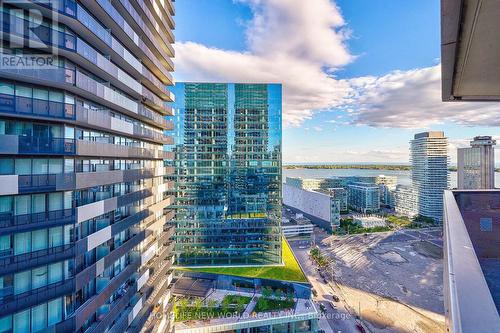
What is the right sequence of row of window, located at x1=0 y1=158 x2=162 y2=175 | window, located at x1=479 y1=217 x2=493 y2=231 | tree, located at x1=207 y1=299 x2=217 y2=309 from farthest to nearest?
tree, located at x1=207 y1=299 x2=217 y2=309 < row of window, located at x1=0 y1=158 x2=162 y2=175 < window, located at x1=479 y1=217 x2=493 y2=231

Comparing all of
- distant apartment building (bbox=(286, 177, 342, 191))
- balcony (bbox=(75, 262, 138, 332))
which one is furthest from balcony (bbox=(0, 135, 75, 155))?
distant apartment building (bbox=(286, 177, 342, 191))

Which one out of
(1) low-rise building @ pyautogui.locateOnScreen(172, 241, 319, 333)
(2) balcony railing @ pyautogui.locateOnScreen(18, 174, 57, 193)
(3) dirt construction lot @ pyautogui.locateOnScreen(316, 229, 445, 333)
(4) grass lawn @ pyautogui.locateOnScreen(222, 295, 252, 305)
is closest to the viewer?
(2) balcony railing @ pyautogui.locateOnScreen(18, 174, 57, 193)

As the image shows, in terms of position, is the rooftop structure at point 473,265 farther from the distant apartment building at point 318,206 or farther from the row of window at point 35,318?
the distant apartment building at point 318,206

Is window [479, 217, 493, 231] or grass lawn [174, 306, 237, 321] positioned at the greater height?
window [479, 217, 493, 231]

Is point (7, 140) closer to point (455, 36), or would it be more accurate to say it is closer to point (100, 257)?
point (100, 257)

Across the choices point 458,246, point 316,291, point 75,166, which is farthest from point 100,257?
point 316,291

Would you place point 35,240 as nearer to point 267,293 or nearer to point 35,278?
point 35,278

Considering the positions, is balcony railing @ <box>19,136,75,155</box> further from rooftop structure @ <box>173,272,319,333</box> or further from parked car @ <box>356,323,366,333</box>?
parked car @ <box>356,323,366,333</box>
